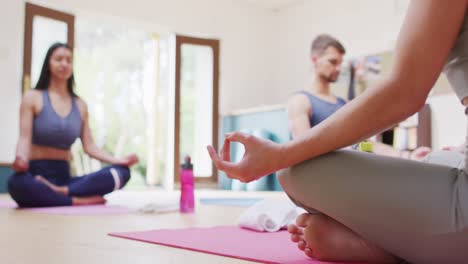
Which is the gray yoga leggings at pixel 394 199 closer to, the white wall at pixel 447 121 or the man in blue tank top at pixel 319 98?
the man in blue tank top at pixel 319 98

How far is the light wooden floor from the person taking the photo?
1.22 metres

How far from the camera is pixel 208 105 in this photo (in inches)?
273

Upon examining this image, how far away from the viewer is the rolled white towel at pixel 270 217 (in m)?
1.79

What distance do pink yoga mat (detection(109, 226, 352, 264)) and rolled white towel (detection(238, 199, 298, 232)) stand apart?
0.03 metres

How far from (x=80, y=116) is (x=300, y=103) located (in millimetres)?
1471

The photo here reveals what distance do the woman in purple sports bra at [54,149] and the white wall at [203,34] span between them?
6.86 ft

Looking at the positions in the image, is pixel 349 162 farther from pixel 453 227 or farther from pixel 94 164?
pixel 94 164

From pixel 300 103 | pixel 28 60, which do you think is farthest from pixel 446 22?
pixel 28 60

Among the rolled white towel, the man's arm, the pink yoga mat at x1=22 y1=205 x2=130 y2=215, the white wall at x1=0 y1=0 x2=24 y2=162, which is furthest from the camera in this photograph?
the white wall at x1=0 y1=0 x2=24 y2=162

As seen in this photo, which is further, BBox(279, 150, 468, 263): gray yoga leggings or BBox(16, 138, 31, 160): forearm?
BBox(16, 138, 31, 160): forearm

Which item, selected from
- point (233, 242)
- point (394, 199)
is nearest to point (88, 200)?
point (233, 242)

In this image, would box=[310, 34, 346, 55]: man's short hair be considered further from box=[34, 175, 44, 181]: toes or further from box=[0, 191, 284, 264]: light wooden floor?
box=[34, 175, 44, 181]: toes

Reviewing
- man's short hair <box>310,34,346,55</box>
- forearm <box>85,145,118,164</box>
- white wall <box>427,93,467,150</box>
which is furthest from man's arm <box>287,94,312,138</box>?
white wall <box>427,93,467,150</box>

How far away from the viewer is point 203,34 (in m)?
6.83
